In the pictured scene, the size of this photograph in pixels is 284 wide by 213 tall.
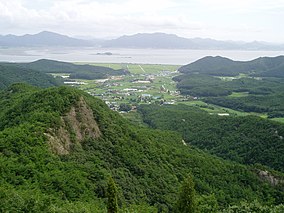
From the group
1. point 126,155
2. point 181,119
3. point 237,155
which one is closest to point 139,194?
point 126,155

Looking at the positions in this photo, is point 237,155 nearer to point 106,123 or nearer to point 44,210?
point 106,123

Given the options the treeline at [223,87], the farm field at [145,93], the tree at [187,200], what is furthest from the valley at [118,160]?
the treeline at [223,87]

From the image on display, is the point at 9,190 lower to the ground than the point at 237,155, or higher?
higher

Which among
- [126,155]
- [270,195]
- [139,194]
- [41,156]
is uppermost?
[41,156]

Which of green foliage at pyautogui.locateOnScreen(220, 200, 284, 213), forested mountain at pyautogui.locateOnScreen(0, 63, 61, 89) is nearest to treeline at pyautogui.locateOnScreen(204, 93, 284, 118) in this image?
forested mountain at pyautogui.locateOnScreen(0, 63, 61, 89)

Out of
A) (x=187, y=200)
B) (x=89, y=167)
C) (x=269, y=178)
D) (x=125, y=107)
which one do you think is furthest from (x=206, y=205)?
(x=125, y=107)

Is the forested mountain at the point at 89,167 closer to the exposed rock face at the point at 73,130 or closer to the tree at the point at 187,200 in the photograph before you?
the exposed rock face at the point at 73,130

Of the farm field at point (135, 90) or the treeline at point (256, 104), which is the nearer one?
the treeline at point (256, 104)

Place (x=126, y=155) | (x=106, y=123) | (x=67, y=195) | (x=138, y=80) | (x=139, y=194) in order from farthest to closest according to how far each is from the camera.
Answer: (x=138, y=80)
(x=106, y=123)
(x=126, y=155)
(x=139, y=194)
(x=67, y=195)
